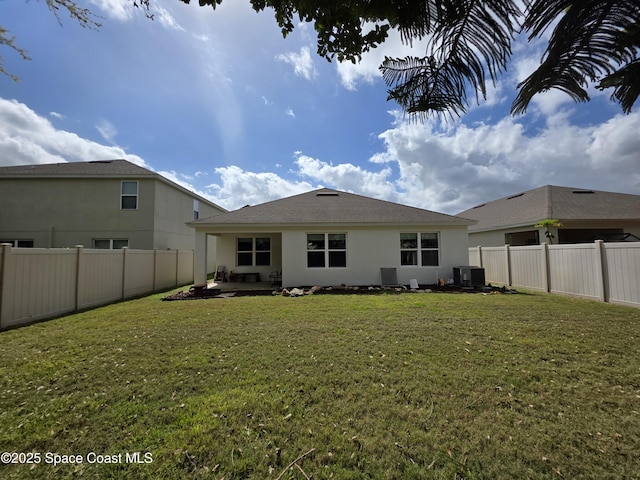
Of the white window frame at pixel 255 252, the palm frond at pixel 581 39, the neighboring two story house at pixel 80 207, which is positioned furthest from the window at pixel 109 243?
the palm frond at pixel 581 39

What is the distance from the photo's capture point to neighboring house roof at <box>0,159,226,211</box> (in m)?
15.1

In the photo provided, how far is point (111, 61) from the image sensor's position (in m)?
6.75

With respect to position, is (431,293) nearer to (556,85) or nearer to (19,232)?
(556,85)

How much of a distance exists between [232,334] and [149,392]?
89.0 inches

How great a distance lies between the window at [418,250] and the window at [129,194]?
1442 centimetres

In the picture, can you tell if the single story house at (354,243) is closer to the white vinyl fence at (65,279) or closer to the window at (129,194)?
the white vinyl fence at (65,279)

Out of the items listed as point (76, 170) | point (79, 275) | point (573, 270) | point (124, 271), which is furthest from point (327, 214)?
point (76, 170)

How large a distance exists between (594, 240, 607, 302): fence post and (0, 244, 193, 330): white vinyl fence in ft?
50.9

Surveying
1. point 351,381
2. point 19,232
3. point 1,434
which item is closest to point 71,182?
point 19,232

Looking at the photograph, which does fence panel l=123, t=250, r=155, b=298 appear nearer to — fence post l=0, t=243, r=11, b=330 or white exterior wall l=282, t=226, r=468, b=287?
fence post l=0, t=243, r=11, b=330

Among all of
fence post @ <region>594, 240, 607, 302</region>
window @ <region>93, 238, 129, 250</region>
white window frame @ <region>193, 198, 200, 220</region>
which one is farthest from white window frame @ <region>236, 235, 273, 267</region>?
fence post @ <region>594, 240, 607, 302</region>

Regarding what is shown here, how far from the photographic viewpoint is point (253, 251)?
591 inches

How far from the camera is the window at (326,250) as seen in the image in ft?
40.8

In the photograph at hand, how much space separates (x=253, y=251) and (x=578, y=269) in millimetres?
13502
